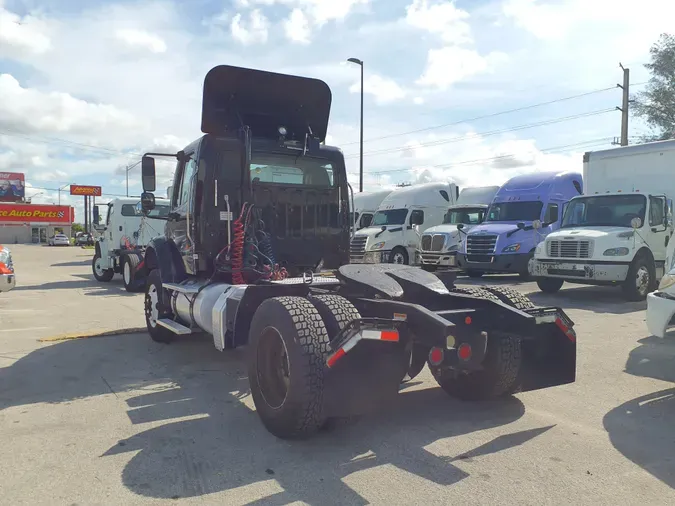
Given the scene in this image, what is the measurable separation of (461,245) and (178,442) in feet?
41.1

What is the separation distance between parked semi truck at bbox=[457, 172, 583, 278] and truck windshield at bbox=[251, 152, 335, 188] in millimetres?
8852

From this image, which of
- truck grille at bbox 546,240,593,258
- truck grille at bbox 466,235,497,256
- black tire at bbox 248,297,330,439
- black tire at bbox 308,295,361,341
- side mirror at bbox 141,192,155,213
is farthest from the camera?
truck grille at bbox 466,235,497,256

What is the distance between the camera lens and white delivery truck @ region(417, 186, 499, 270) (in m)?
17.1

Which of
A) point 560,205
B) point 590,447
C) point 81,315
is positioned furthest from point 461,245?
point 590,447

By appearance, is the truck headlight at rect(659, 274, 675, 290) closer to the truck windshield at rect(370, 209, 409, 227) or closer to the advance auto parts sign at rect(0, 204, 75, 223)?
the truck windshield at rect(370, 209, 409, 227)

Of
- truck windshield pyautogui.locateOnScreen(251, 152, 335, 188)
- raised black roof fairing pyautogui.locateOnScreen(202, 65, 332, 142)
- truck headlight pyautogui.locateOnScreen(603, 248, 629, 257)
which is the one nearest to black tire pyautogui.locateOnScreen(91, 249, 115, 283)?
raised black roof fairing pyautogui.locateOnScreen(202, 65, 332, 142)

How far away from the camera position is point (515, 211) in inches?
618

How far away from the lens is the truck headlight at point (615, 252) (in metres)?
11.2

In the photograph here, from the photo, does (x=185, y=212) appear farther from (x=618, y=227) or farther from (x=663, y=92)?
(x=663, y=92)

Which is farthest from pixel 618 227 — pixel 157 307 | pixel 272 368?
pixel 272 368

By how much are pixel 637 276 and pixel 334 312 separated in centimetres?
940

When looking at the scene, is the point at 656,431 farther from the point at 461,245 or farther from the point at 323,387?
the point at 461,245

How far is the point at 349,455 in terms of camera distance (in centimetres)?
384

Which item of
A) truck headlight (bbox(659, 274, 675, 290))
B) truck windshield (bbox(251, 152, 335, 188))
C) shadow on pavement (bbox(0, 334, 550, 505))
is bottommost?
shadow on pavement (bbox(0, 334, 550, 505))
